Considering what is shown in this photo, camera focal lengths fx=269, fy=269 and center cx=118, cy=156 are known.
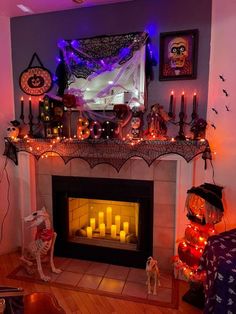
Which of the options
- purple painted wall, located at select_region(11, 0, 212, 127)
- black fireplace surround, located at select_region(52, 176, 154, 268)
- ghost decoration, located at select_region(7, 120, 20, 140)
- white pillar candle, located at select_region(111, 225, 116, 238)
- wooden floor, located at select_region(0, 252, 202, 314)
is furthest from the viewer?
white pillar candle, located at select_region(111, 225, 116, 238)

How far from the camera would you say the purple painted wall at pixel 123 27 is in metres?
2.17

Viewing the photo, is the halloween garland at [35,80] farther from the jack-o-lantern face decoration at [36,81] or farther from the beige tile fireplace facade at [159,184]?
the beige tile fireplace facade at [159,184]

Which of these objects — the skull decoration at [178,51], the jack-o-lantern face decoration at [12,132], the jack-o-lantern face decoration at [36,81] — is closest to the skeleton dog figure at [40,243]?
the jack-o-lantern face decoration at [12,132]

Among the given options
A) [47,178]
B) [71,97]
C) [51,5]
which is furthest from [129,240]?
[51,5]

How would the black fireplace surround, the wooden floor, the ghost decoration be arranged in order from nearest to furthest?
1. the wooden floor
2. the black fireplace surround
3. the ghost decoration

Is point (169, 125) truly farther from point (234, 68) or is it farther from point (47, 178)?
point (47, 178)

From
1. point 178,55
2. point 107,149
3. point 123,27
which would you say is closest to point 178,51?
point 178,55

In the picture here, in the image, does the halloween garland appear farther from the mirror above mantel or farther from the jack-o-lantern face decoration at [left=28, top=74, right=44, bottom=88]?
the mirror above mantel

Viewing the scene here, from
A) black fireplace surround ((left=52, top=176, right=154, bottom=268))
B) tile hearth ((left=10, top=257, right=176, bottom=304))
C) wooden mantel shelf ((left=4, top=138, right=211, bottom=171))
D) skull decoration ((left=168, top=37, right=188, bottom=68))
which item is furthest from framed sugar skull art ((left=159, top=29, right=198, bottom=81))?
tile hearth ((left=10, top=257, right=176, bottom=304))

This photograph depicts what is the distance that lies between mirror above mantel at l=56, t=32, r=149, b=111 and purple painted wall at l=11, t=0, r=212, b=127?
0.29ft

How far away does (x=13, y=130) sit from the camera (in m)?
2.62

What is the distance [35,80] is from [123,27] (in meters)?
0.96

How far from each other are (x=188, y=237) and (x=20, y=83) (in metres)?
2.10

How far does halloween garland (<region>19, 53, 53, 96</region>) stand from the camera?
102 inches
